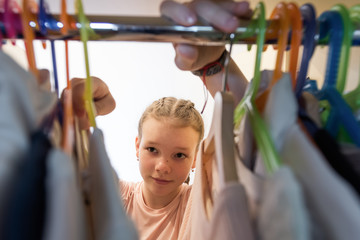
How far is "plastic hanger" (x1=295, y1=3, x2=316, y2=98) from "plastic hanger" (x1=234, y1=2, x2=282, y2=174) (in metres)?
0.05

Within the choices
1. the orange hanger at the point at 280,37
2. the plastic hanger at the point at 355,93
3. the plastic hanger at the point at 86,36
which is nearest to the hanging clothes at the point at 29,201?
the plastic hanger at the point at 86,36

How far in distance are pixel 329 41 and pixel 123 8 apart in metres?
1.40

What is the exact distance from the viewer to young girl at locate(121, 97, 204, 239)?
91 cm

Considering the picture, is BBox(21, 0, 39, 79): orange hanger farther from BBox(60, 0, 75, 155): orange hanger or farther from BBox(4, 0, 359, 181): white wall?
BBox(4, 0, 359, 181): white wall

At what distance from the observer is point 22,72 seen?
0.23m

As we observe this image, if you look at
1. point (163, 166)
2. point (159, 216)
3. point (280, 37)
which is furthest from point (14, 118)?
point (159, 216)

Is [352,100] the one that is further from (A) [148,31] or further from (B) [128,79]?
(B) [128,79]

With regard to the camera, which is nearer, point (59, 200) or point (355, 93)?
point (59, 200)

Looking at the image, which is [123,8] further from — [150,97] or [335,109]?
[335,109]

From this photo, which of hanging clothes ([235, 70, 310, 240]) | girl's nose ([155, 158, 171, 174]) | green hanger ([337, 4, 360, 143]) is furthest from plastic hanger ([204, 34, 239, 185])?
girl's nose ([155, 158, 171, 174])

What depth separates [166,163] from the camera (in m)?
0.89

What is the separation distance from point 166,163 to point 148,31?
0.61 metres

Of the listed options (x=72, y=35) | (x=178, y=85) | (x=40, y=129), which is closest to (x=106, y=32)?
(x=72, y=35)

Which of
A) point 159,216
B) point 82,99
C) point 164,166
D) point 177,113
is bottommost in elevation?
point 159,216
